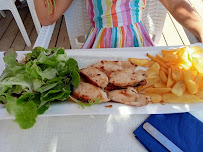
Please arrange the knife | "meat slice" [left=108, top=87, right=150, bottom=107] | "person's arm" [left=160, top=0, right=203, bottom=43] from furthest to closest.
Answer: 1. "person's arm" [left=160, top=0, right=203, bottom=43]
2. "meat slice" [left=108, top=87, right=150, bottom=107]
3. the knife

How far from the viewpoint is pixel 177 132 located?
710mm

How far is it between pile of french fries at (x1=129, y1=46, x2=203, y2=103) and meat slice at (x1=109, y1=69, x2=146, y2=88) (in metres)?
0.03

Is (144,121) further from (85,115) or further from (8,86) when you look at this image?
(8,86)

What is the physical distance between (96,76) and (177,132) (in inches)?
16.7

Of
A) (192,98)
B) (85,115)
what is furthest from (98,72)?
(192,98)

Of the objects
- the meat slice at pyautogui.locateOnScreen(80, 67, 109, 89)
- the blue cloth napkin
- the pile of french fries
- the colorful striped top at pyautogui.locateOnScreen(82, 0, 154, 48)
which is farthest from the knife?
the colorful striped top at pyautogui.locateOnScreen(82, 0, 154, 48)

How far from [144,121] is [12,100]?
0.55m

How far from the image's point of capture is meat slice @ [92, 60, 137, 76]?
2.96 ft

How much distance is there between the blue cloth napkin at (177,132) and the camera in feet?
2.19

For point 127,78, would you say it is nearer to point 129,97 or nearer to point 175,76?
point 129,97

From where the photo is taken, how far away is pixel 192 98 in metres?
0.75

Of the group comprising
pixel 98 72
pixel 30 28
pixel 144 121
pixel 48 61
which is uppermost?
pixel 48 61

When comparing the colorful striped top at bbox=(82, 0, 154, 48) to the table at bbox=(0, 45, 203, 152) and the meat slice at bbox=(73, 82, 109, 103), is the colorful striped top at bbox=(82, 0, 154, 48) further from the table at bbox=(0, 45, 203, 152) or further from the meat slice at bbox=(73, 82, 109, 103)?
the table at bbox=(0, 45, 203, 152)

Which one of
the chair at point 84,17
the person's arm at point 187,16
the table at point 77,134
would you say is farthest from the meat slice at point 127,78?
the chair at point 84,17
